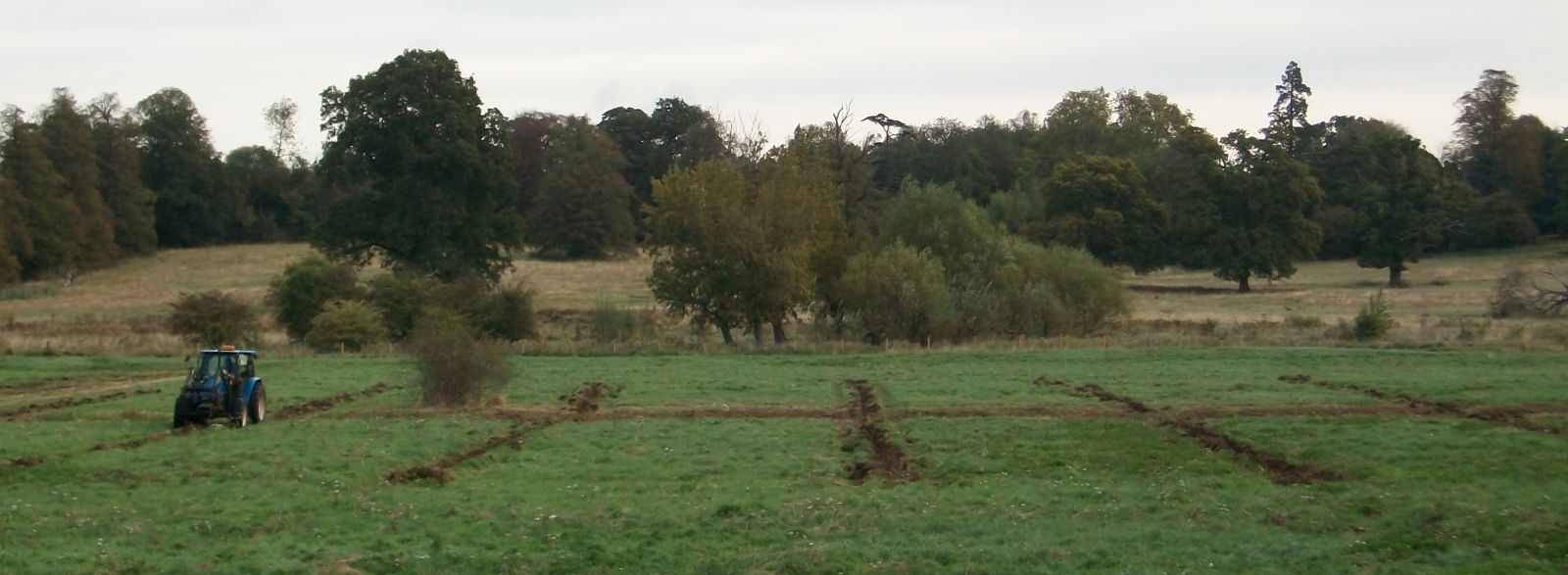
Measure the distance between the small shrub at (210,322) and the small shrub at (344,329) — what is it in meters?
3.51

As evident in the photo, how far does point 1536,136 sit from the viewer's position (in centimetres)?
10800

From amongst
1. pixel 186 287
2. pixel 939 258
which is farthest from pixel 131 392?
pixel 186 287

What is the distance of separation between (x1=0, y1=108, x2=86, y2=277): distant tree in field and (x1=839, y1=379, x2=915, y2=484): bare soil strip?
69.1 meters

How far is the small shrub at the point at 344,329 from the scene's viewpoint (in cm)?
5394

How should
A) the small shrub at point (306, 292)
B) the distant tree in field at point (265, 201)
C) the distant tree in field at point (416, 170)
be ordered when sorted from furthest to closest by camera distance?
the distant tree in field at point (265, 201)
the distant tree in field at point (416, 170)
the small shrub at point (306, 292)

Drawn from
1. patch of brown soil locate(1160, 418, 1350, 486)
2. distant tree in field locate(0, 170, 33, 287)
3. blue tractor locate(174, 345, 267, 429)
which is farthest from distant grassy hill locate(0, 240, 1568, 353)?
blue tractor locate(174, 345, 267, 429)

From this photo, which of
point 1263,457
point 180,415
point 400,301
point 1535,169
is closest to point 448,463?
point 180,415

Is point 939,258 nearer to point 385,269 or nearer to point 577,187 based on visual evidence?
point 385,269

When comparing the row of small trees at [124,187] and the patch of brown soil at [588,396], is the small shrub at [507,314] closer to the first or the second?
the patch of brown soil at [588,396]

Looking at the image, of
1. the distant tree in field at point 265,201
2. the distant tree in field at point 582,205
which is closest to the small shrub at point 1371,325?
the distant tree in field at point 582,205

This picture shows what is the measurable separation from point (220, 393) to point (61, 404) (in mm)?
9308

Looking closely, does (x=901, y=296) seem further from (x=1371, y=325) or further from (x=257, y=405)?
(x=257, y=405)

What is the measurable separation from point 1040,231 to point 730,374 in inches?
2042

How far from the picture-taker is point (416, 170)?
6638 centimetres
